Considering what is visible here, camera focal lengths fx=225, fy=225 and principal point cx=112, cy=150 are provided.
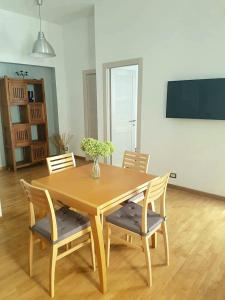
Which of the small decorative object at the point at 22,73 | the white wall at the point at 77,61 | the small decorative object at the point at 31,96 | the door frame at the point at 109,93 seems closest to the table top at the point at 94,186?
the door frame at the point at 109,93

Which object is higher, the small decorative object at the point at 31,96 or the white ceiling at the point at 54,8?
the white ceiling at the point at 54,8

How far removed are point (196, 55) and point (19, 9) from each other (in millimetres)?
3502

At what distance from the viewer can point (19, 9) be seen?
437 centimetres

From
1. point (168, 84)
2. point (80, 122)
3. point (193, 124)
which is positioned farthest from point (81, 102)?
point (193, 124)

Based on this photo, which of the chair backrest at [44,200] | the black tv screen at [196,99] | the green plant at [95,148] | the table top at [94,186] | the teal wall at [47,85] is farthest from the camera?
the teal wall at [47,85]

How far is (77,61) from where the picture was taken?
528 centimetres

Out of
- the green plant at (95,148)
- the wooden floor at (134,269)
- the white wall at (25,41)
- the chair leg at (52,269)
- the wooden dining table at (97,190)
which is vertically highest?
the white wall at (25,41)

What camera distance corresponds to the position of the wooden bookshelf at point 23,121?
454 cm

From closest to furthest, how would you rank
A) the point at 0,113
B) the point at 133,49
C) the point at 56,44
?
the point at 133,49 → the point at 0,113 → the point at 56,44

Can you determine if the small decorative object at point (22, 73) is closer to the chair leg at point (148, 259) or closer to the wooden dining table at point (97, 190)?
the wooden dining table at point (97, 190)

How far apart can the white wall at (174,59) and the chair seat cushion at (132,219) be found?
177 centimetres

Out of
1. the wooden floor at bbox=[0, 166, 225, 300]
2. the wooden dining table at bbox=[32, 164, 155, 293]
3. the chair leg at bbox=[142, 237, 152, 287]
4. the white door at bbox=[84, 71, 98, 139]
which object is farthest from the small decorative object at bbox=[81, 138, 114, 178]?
the white door at bbox=[84, 71, 98, 139]

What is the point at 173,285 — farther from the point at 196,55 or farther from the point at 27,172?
the point at 27,172

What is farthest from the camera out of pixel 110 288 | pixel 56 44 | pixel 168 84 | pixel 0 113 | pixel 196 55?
pixel 56 44
